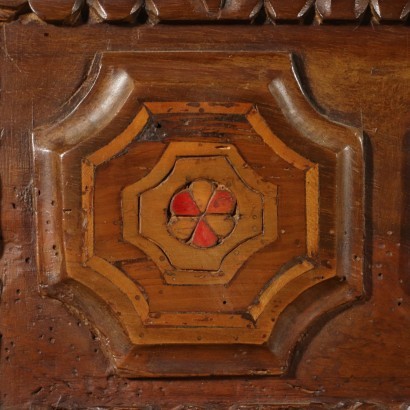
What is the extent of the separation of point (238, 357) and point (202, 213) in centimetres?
31

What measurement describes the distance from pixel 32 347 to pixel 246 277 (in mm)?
477

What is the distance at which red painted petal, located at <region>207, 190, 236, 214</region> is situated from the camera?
4.30 feet

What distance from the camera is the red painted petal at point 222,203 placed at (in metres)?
1.31

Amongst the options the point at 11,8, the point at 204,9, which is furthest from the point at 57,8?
the point at 204,9

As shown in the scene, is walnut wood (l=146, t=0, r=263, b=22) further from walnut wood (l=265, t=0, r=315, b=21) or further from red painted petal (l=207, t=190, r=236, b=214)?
red painted petal (l=207, t=190, r=236, b=214)

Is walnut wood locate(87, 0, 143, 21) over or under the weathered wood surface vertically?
over

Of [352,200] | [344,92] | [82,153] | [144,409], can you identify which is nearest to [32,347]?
[144,409]

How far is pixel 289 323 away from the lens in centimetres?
134

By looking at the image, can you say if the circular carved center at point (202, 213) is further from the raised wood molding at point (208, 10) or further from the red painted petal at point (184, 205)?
the raised wood molding at point (208, 10)

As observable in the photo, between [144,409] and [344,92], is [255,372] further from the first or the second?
[344,92]

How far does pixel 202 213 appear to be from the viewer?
4.31 feet

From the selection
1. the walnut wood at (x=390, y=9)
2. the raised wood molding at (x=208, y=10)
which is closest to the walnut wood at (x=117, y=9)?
the raised wood molding at (x=208, y=10)

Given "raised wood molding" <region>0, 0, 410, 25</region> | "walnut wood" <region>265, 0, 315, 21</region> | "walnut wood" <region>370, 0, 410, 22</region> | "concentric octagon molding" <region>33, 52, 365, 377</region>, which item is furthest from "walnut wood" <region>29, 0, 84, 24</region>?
"walnut wood" <region>370, 0, 410, 22</region>

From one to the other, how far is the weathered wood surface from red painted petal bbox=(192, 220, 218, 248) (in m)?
0.24
